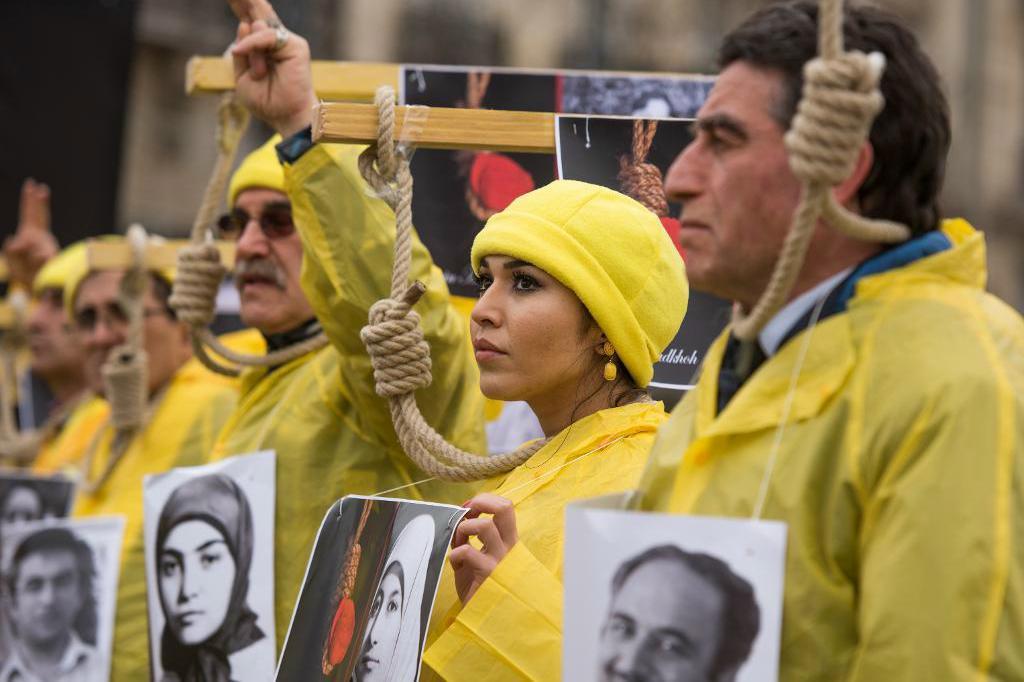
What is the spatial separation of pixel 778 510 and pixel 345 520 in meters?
1.05

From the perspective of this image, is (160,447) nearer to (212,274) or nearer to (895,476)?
(212,274)

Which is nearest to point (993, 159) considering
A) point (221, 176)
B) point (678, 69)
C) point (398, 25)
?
point (678, 69)

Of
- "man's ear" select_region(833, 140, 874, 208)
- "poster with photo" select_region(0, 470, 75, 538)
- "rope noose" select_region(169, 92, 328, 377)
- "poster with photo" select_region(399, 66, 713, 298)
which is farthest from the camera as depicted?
"poster with photo" select_region(0, 470, 75, 538)

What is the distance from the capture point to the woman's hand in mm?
2477

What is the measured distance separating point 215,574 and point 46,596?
3.70 ft

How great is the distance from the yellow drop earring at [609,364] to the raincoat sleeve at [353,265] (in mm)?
509

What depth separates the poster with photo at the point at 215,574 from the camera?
3.56 m

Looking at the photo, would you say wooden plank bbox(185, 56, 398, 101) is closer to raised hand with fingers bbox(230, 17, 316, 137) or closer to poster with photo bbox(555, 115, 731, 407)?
raised hand with fingers bbox(230, 17, 316, 137)

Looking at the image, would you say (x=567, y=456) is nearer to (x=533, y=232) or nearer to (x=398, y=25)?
(x=533, y=232)

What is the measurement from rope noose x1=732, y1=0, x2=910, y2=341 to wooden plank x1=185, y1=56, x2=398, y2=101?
206cm

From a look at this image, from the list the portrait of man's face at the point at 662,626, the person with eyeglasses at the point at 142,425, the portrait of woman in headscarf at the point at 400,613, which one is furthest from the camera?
the person with eyeglasses at the point at 142,425

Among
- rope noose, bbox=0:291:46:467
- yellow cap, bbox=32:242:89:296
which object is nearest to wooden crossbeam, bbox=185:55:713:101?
yellow cap, bbox=32:242:89:296

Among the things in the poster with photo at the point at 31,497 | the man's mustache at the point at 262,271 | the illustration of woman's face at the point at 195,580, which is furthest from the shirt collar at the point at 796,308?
the poster with photo at the point at 31,497

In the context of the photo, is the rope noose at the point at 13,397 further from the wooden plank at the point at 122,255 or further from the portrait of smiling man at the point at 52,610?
the portrait of smiling man at the point at 52,610
